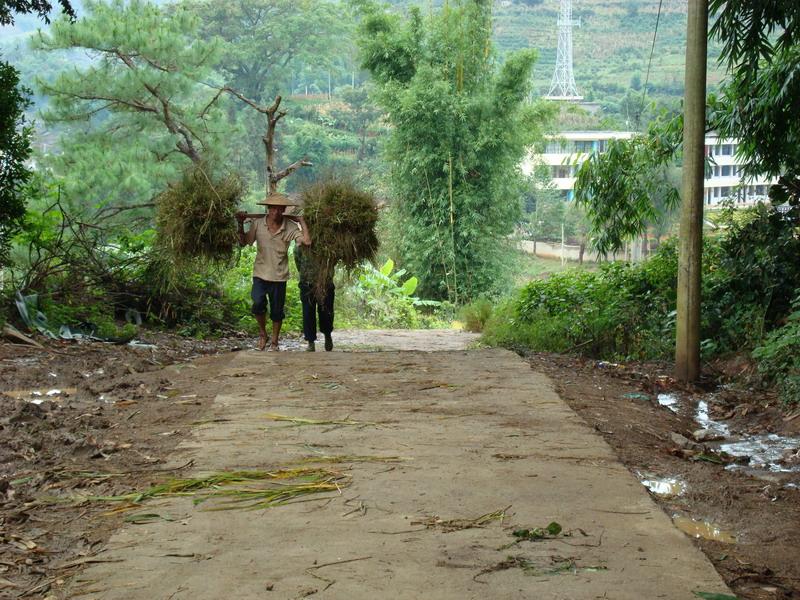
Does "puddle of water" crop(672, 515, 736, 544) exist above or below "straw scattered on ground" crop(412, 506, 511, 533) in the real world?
below

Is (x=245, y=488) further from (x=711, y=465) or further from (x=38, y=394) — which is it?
(x=38, y=394)

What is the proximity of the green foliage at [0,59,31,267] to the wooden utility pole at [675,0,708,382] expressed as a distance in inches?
234

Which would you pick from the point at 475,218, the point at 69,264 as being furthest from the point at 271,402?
the point at 475,218

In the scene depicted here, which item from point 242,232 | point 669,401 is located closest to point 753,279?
point 669,401

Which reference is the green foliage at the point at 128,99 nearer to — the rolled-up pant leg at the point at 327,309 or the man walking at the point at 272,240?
the rolled-up pant leg at the point at 327,309

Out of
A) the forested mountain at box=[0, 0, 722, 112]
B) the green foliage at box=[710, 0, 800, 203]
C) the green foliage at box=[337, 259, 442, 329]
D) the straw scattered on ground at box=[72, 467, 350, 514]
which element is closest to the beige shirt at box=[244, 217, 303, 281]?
the green foliage at box=[710, 0, 800, 203]

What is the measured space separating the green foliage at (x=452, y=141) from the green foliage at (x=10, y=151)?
49.7 ft

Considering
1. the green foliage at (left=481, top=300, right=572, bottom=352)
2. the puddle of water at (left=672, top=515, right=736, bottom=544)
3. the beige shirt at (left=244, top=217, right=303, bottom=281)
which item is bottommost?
the green foliage at (left=481, top=300, right=572, bottom=352)

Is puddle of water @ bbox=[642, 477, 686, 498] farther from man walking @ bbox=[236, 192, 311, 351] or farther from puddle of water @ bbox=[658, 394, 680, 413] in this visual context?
man walking @ bbox=[236, 192, 311, 351]

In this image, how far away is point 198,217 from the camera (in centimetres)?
895

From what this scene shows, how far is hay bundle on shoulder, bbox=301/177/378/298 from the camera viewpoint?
910 cm

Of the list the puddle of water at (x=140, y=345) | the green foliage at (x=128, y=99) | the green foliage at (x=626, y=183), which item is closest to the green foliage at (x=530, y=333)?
the green foliage at (x=626, y=183)

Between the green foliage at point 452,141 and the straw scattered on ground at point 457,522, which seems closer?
the straw scattered on ground at point 457,522

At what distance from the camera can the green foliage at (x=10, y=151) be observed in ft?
29.7
